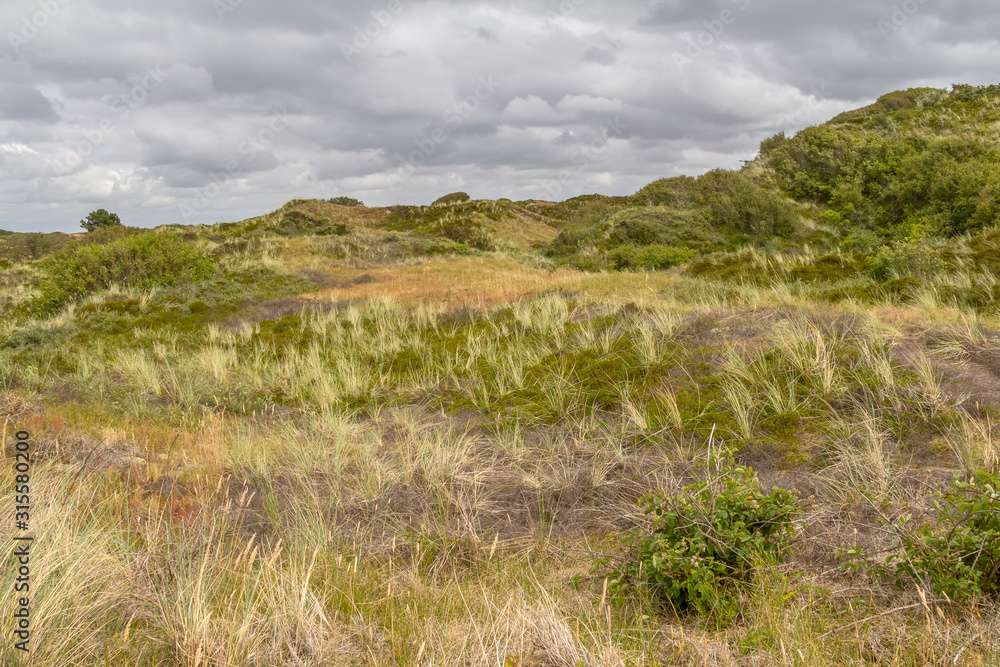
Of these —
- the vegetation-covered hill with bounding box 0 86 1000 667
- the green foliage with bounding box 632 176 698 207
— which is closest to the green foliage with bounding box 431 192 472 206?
the green foliage with bounding box 632 176 698 207

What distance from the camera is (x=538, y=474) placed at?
4426mm

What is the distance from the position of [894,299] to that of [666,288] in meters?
4.54

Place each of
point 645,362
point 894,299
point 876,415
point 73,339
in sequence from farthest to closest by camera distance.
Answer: point 73,339 < point 894,299 < point 645,362 < point 876,415

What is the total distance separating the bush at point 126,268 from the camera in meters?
15.6

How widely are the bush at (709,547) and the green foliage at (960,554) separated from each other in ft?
1.28

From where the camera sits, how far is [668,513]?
10.2 feet

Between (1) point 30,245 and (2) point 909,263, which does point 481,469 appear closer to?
(2) point 909,263

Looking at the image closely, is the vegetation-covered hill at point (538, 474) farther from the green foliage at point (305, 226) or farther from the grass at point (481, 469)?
the green foliage at point (305, 226)

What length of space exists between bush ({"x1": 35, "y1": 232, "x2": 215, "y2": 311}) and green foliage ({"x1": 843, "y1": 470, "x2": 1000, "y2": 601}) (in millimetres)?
18414

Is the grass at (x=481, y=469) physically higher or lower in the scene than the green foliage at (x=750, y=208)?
lower

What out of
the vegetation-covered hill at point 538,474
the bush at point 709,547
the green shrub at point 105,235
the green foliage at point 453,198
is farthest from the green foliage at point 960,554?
the green foliage at point 453,198

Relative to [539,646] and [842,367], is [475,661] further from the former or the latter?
[842,367]

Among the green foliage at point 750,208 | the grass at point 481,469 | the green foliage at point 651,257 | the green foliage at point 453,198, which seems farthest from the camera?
the green foliage at point 453,198

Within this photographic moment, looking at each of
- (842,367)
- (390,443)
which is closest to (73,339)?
(390,443)
